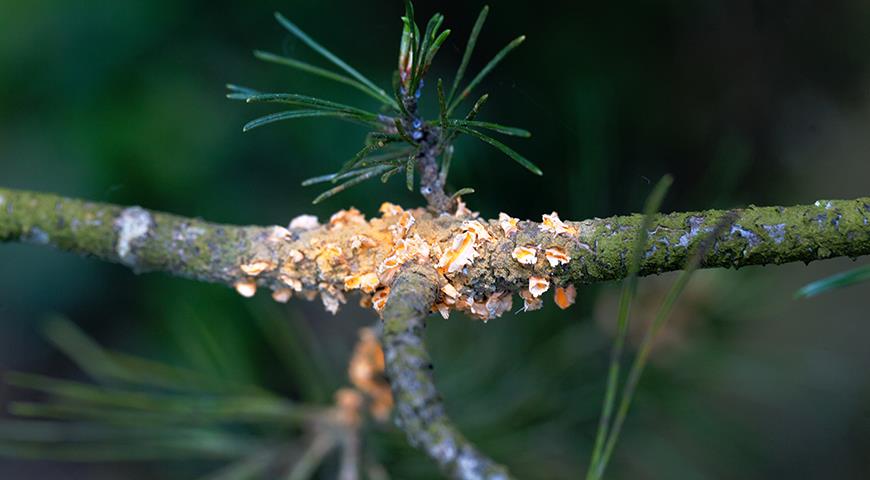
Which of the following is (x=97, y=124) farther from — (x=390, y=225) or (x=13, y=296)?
(x=390, y=225)

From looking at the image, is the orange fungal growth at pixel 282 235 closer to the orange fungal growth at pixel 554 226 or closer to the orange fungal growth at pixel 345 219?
the orange fungal growth at pixel 345 219

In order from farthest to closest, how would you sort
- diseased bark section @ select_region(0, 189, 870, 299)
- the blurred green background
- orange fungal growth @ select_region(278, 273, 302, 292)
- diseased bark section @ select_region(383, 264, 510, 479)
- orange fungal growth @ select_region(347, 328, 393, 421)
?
the blurred green background → orange fungal growth @ select_region(347, 328, 393, 421) → orange fungal growth @ select_region(278, 273, 302, 292) → diseased bark section @ select_region(0, 189, 870, 299) → diseased bark section @ select_region(383, 264, 510, 479)

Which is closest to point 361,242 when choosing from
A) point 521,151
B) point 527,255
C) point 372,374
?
point 527,255

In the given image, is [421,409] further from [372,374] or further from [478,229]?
[372,374]

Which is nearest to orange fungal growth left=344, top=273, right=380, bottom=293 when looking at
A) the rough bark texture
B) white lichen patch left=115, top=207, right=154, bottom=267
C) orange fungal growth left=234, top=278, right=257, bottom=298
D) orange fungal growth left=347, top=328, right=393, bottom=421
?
the rough bark texture

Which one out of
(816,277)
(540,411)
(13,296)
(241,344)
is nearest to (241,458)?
(241,344)

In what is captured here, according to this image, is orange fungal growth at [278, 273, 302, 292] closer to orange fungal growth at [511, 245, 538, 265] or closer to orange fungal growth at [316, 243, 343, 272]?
orange fungal growth at [316, 243, 343, 272]

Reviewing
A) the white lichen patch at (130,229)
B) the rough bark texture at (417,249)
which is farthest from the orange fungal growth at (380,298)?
the white lichen patch at (130,229)
